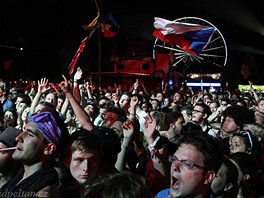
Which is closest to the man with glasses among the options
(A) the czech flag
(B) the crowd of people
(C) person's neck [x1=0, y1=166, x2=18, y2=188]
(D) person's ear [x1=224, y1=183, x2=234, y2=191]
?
(B) the crowd of people

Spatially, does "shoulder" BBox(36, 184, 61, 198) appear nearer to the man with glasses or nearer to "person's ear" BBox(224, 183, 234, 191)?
the man with glasses

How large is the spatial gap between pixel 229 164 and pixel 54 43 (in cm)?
2146

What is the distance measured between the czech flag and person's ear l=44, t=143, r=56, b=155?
36.1ft

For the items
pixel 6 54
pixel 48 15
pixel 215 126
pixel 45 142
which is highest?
pixel 48 15

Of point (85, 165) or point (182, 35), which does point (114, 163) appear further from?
point (182, 35)

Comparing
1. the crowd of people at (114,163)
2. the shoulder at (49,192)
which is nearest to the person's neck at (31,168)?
the crowd of people at (114,163)

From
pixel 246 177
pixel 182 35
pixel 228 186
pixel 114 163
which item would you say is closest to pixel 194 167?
pixel 228 186

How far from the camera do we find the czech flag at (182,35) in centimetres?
1384

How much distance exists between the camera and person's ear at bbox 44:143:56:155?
293 centimetres

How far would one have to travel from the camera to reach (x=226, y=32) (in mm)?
29172

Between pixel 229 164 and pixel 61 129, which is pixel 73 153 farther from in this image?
pixel 229 164

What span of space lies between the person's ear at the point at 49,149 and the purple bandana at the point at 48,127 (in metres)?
0.03

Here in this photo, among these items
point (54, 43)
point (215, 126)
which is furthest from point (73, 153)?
point (54, 43)

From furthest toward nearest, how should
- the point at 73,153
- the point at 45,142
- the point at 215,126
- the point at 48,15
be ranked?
the point at 48,15 → the point at 215,126 → the point at 73,153 → the point at 45,142
